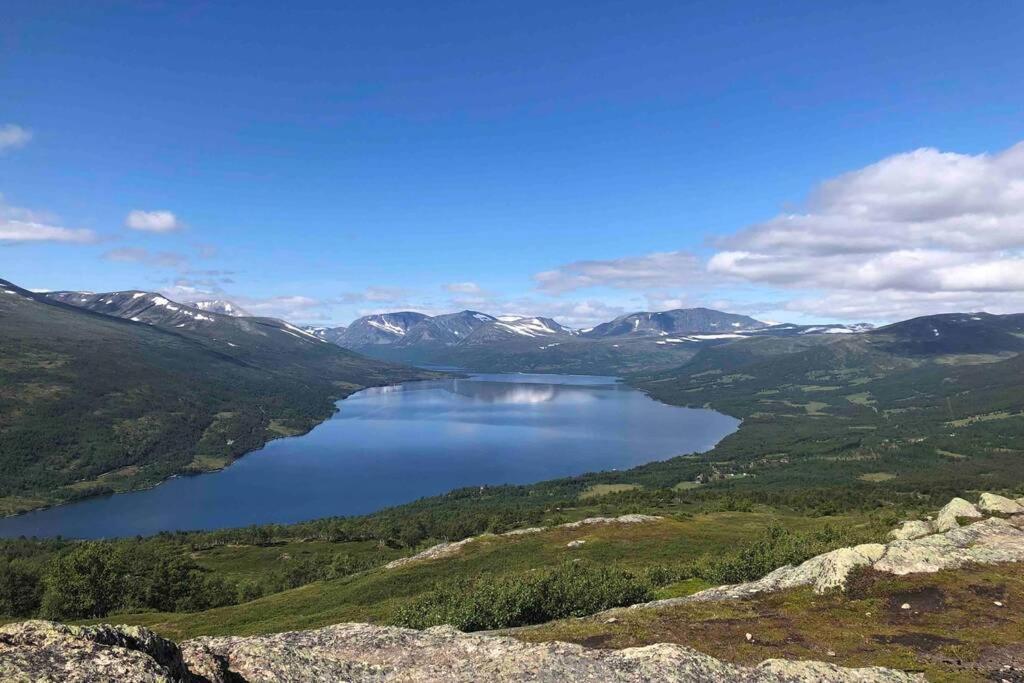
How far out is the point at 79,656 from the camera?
1409 cm

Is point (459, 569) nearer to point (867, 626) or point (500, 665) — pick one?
point (867, 626)

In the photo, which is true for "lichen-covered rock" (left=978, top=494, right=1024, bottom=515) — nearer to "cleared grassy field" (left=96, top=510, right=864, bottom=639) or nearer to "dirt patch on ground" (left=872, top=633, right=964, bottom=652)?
"cleared grassy field" (left=96, top=510, right=864, bottom=639)

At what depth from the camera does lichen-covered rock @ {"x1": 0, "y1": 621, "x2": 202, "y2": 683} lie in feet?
43.5

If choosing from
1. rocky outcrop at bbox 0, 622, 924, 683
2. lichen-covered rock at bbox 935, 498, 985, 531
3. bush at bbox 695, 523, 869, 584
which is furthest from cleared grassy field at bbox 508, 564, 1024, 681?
lichen-covered rock at bbox 935, 498, 985, 531

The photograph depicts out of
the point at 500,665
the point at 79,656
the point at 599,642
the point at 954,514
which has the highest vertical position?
the point at 79,656

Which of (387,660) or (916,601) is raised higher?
(387,660)

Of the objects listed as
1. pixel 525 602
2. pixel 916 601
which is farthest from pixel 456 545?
pixel 916 601

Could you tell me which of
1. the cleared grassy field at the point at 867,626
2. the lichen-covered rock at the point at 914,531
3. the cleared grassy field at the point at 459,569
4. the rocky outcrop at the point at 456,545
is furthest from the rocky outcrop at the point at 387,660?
the rocky outcrop at the point at 456,545

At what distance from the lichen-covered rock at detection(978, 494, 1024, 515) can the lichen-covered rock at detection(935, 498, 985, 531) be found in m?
1.79

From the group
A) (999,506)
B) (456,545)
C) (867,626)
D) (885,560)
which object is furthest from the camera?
(456,545)

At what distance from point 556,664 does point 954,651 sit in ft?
66.4

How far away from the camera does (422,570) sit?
86.3 m

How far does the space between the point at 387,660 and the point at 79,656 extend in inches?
506

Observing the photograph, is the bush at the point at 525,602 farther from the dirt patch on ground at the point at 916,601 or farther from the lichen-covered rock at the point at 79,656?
the lichen-covered rock at the point at 79,656
